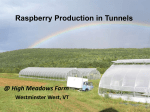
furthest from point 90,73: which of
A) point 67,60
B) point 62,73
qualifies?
point 67,60

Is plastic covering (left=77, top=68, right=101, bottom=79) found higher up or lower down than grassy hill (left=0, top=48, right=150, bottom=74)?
lower down

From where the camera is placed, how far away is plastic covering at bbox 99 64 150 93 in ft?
75.6

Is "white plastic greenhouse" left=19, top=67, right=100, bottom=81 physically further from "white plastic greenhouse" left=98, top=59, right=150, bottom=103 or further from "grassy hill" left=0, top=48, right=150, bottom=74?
"grassy hill" left=0, top=48, right=150, bottom=74

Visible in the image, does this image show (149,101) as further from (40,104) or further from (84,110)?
(40,104)

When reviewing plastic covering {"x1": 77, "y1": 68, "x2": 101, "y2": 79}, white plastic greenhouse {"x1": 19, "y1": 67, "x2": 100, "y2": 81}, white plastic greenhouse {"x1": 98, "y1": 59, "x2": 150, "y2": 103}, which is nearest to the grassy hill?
plastic covering {"x1": 77, "y1": 68, "x2": 101, "y2": 79}

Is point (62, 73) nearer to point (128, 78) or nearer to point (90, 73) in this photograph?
point (90, 73)

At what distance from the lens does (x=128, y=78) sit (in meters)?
24.8

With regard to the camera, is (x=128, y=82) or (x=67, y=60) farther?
(x=67, y=60)

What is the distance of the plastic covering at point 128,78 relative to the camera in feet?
75.6

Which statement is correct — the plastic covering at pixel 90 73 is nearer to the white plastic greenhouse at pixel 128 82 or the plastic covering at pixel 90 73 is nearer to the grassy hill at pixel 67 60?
the grassy hill at pixel 67 60

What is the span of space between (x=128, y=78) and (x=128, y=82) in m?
0.71

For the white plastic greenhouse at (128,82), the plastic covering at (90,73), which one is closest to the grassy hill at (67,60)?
the plastic covering at (90,73)

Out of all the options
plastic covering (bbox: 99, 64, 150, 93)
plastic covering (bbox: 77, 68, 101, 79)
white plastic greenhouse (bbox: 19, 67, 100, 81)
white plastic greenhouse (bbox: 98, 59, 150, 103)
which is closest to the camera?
white plastic greenhouse (bbox: 98, 59, 150, 103)

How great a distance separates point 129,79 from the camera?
24.6 metres
